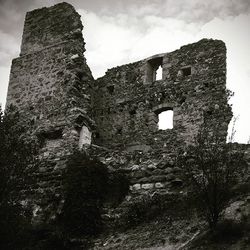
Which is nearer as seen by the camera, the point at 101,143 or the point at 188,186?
the point at 188,186

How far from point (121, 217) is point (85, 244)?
1.14 m

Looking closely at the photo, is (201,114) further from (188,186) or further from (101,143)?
(188,186)

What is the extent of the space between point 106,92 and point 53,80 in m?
3.51

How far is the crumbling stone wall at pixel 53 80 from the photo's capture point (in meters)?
17.4

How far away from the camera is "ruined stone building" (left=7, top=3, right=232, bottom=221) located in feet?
58.2

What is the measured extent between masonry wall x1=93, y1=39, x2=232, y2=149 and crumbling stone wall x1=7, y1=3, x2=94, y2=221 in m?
2.59

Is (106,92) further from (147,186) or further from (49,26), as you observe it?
(147,186)

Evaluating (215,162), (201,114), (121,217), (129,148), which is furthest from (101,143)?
(215,162)

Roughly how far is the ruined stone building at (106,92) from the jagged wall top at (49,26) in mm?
48

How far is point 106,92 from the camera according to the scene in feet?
70.6

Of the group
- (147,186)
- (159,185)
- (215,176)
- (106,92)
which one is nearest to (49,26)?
(106,92)

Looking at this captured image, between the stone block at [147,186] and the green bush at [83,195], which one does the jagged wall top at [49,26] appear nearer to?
the green bush at [83,195]

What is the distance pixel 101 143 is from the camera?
67.1ft

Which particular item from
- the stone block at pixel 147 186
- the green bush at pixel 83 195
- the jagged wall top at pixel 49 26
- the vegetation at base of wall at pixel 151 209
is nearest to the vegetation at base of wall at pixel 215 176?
the vegetation at base of wall at pixel 151 209
